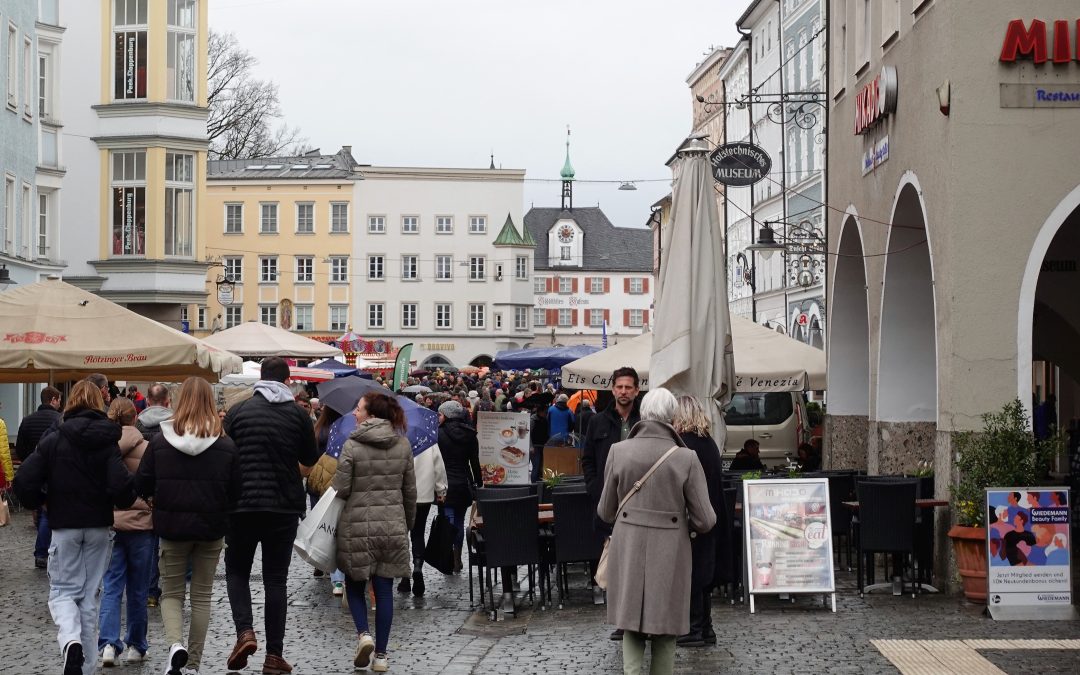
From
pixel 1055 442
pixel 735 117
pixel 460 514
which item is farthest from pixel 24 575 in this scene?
pixel 735 117

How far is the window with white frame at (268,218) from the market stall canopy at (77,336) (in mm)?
73280

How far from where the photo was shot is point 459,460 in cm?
1573

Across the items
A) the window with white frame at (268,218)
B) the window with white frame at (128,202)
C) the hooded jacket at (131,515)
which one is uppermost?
the window with white frame at (268,218)

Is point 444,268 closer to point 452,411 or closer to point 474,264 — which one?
point 474,264

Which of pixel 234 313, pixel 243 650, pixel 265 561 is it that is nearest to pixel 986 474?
pixel 265 561

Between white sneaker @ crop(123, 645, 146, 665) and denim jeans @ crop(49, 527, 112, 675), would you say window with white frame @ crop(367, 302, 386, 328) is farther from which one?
denim jeans @ crop(49, 527, 112, 675)

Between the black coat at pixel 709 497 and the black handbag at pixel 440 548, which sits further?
the black handbag at pixel 440 548

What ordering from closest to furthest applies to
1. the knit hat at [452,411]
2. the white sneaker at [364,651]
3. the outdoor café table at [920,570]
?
the white sneaker at [364,651] < the outdoor café table at [920,570] < the knit hat at [452,411]

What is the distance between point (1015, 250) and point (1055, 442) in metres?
1.73

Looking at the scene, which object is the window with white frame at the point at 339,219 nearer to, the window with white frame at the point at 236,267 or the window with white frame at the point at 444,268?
the window with white frame at the point at 236,267

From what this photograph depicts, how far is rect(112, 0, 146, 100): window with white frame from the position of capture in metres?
38.2

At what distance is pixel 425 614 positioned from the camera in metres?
13.4

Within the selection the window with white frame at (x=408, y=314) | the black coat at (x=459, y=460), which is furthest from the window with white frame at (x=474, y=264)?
the black coat at (x=459, y=460)

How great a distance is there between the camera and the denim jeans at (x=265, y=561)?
9.94m
